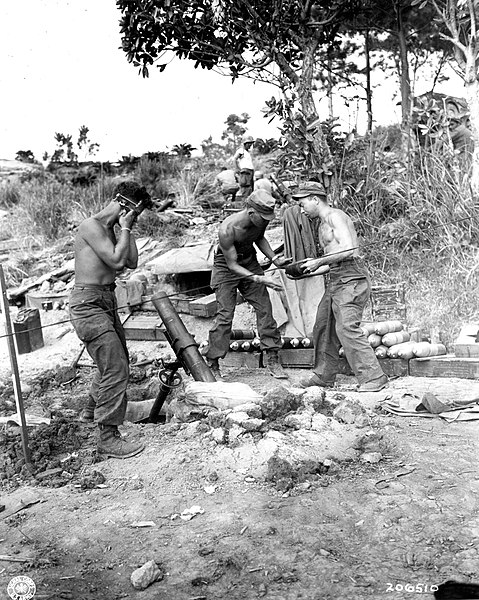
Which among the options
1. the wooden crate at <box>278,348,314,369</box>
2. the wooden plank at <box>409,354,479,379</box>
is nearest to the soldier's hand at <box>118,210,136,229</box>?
the wooden crate at <box>278,348,314,369</box>

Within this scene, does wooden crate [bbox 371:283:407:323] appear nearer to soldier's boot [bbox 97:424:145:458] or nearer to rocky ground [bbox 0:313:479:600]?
rocky ground [bbox 0:313:479:600]

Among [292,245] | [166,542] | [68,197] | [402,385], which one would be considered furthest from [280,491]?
[68,197]

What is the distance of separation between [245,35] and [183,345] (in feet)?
17.8

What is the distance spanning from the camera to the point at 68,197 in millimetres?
14539

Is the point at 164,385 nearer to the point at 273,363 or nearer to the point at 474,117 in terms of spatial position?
the point at 273,363

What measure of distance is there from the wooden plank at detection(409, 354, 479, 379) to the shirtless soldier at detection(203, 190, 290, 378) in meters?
1.40

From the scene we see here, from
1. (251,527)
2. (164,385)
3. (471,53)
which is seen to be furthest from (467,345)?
(471,53)

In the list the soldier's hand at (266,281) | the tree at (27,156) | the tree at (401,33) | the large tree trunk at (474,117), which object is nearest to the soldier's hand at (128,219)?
the soldier's hand at (266,281)

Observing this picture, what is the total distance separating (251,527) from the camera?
390 centimetres

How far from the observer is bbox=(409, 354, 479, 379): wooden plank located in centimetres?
663

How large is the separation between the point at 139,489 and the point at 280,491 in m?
0.95

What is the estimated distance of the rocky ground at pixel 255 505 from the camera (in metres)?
3.45

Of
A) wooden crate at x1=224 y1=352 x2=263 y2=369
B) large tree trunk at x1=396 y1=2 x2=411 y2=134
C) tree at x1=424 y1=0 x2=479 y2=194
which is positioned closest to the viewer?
wooden crate at x1=224 y1=352 x2=263 y2=369

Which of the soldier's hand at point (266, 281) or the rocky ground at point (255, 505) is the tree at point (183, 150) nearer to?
the soldier's hand at point (266, 281)
